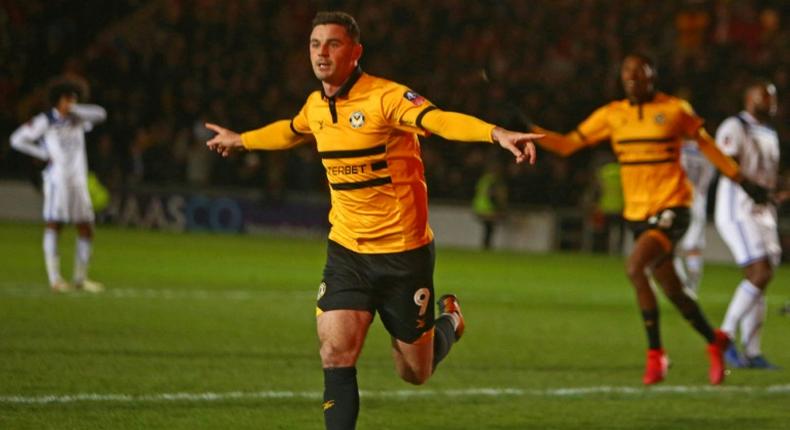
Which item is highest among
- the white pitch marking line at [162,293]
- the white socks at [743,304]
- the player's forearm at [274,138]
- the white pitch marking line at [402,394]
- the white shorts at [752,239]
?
the player's forearm at [274,138]

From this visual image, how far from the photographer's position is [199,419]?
309 inches

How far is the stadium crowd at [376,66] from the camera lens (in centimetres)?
2853

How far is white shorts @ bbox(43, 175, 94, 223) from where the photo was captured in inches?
619

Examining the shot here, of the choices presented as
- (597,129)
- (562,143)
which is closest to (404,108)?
(562,143)

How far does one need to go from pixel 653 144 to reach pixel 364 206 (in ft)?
13.3

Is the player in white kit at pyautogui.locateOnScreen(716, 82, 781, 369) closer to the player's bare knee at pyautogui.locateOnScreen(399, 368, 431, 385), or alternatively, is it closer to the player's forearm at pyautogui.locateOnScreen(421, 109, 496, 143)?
the player's bare knee at pyautogui.locateOnScreen(399, 368, 431, 385)

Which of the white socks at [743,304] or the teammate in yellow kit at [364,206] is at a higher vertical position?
the teammate in yellow kit at [364,206]

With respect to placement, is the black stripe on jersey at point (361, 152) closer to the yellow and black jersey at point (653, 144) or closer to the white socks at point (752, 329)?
the yellow and black jersey at point (653, 144)

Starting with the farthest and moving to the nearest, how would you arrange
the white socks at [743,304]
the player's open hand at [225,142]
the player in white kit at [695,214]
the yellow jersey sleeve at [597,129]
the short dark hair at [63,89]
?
the player in white kit at [695,214]
the short dark hair at [63,89]
the white socks at [743,304]
the yellow jersey sleeve at [597,129]
the player's open hand at [225,142]

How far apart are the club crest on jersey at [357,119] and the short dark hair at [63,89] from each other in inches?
369

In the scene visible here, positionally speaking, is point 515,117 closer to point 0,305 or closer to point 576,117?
point 0,305

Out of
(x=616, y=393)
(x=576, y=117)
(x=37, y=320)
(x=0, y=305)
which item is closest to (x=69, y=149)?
(x=0, y=305)

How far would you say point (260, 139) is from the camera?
25.3 ft

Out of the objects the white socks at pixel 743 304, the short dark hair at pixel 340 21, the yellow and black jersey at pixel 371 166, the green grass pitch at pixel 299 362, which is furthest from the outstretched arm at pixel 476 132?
the white socks at pixel 743 304
